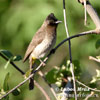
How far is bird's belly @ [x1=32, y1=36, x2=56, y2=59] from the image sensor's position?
400 centimetres

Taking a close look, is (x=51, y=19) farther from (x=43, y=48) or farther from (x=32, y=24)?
(x=32, y=24)

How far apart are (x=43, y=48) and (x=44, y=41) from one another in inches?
4.8

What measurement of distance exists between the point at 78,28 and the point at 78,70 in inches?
102

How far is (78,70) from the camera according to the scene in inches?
105

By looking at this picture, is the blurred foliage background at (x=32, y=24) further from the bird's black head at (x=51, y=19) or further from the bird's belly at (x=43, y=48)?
the bird's belly at (x=43, y=48)

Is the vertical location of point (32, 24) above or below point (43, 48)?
above

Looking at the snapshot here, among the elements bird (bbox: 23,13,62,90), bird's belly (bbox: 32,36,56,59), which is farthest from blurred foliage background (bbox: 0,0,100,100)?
bird's belly (bbox: 32,36,56,59)

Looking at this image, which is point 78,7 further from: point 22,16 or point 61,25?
point 22,16

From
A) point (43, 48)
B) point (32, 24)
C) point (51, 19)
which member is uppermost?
point (51, 19)

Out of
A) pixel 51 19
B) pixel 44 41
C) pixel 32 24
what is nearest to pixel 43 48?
pixel 44 41

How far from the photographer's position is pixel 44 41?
164 inches

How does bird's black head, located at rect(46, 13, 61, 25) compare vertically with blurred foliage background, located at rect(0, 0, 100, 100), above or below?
above

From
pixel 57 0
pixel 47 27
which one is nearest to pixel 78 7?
pixel 57 0

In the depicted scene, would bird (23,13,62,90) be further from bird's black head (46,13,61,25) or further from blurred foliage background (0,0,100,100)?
blurred foliage background (0,0,100,100)
